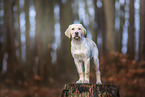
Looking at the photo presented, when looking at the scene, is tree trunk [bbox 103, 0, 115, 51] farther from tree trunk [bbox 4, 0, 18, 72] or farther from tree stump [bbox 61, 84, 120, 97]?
tree stump [bbox 61, 84, 120, 97]

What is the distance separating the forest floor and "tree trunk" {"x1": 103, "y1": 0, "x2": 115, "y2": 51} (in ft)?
0.92

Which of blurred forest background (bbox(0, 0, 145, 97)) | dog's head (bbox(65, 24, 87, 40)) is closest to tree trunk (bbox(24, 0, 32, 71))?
blurred forest background (bbox(0, 0, 145, 97))

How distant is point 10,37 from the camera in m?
6.64

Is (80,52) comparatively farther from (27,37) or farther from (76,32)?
(27,37)

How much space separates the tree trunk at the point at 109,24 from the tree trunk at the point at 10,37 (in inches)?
117

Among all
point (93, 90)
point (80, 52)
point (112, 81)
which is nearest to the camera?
point (93, 90)

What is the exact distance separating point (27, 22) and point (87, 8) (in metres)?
1.99

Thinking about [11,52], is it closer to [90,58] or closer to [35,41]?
[35,41]

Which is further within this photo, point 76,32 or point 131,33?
point 131,33

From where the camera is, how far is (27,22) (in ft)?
22.2

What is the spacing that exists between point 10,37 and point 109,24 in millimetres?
3158

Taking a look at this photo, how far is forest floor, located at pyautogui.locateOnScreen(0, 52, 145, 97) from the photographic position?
6000 millimetres

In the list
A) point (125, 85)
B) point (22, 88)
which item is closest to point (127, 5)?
point (125, 85)

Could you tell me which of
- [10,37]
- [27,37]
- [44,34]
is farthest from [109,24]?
[10,37]
